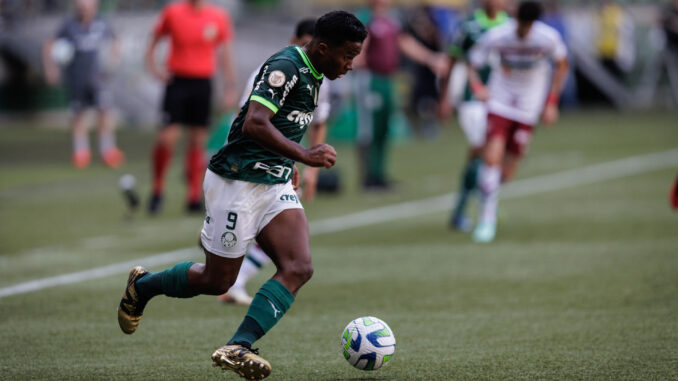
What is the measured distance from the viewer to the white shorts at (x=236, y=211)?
5.71 metres

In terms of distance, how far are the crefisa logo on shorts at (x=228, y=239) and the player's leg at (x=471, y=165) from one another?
6232mm

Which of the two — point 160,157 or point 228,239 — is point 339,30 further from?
point 160,157

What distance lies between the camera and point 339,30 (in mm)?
5602

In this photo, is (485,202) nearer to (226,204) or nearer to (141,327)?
(141,327)

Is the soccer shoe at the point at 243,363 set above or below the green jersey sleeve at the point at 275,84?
below

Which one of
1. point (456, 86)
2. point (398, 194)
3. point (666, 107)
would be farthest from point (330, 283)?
point (666, 107)

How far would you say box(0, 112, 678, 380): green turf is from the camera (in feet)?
19.5

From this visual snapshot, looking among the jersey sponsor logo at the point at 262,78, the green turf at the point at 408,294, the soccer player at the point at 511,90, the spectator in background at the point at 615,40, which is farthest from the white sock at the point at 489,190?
the spectator in background at the point at 615,40

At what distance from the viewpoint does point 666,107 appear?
3111 cm

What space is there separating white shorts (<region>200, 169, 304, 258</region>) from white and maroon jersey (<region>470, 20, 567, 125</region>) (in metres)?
5.93

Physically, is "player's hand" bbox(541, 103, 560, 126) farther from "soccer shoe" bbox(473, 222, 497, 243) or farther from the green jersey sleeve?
the green jersey sleeve

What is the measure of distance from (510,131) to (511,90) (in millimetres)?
473

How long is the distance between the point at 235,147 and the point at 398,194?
9.56 meters

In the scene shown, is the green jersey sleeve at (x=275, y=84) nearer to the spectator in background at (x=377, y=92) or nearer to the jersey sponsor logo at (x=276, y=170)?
the jersey sponsor logo at (x=276, y=170)
